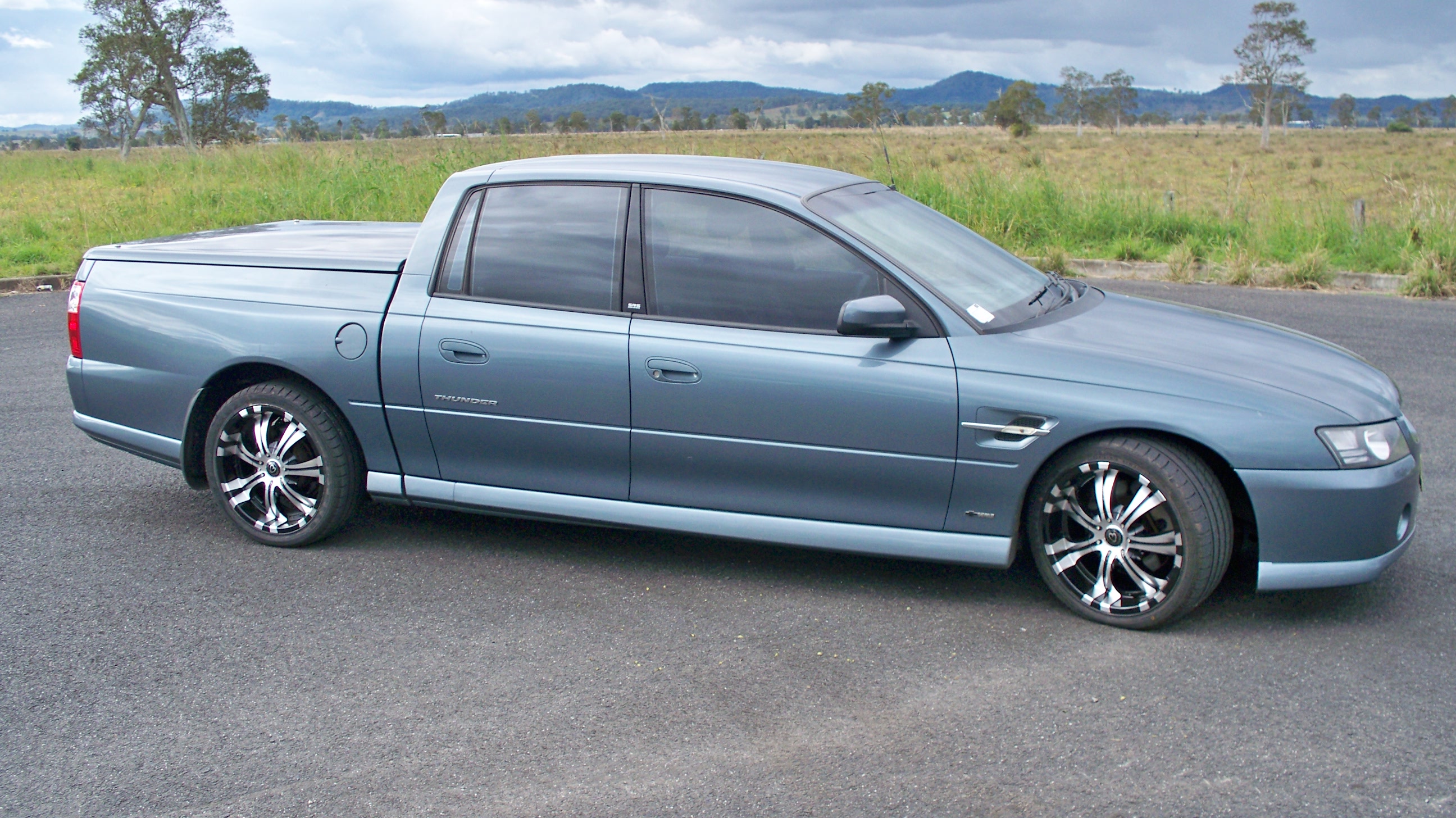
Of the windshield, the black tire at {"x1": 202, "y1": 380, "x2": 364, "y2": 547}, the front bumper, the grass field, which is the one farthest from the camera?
the grass field

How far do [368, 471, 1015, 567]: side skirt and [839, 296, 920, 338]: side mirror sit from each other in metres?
0.73

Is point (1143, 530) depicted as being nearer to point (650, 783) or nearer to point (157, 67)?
point (650, 783)

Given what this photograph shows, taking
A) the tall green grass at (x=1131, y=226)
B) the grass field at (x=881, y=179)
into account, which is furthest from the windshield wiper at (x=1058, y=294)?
the tall green grass at (x=1131, y=226)

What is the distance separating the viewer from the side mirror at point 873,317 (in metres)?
3.78

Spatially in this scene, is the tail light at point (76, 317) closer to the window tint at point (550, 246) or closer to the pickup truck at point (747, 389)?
the pickup truck at point (747, 389)

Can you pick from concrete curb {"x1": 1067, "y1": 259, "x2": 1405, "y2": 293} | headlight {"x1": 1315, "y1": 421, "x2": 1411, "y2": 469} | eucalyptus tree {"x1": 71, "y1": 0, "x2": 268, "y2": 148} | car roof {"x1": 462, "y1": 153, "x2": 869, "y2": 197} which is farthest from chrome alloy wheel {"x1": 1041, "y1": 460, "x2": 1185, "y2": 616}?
eucalyptus tree {"x1": 71, "y1": 0, "x2": 268, "y2": 148}

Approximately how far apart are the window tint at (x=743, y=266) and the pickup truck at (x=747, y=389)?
1cm

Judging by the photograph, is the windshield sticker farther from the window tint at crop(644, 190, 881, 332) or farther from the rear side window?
the rear side window

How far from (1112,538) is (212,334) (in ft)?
12.4

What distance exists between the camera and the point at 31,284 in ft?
40.4

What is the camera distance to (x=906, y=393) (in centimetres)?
386

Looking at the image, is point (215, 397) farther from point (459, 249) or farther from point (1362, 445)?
point (1362, 445)

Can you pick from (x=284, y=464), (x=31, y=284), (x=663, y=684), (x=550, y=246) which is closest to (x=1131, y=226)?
(x=550, y=246)

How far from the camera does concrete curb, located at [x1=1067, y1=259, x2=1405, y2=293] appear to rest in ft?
38.2
